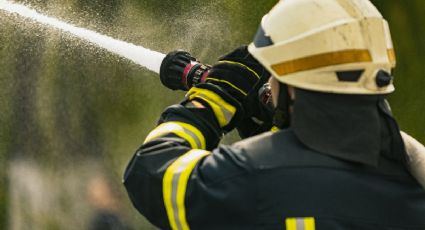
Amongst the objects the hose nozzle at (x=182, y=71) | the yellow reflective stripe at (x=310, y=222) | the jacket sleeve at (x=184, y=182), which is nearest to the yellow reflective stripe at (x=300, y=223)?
the yellow reflective stripe at (x=310, y=222)

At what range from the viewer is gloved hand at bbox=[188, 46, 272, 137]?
6.60 ft

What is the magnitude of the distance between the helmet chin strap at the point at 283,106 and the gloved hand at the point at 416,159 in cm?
35

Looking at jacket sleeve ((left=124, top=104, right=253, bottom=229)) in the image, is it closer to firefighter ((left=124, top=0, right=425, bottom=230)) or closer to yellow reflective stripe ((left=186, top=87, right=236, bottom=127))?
firefighter ((left=124, top=0, right=425, bottom=230))

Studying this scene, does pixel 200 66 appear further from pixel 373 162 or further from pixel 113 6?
pixel 113 6

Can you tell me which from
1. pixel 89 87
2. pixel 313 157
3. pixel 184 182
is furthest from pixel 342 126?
pixel 89 87

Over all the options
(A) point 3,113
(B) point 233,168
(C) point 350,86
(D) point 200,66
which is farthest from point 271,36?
(A) point 3,113

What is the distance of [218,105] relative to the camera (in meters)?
1.99

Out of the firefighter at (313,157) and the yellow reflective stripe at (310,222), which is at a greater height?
the firefighter at (313,157)

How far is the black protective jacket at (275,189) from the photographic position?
5.19 feet

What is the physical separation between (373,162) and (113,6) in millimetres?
3771

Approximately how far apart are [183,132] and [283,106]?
0.33 meters

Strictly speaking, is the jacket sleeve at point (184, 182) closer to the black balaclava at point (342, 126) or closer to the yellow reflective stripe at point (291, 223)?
the yellow reflective stripe at point (291, 223)

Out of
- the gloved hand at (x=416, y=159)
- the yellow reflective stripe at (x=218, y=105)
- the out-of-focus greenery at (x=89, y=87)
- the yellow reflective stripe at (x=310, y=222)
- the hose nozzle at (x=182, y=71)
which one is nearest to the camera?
the yellow reflective stripe at (x=310, y=222)

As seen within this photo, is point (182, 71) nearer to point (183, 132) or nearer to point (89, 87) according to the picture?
point (183, 132)
